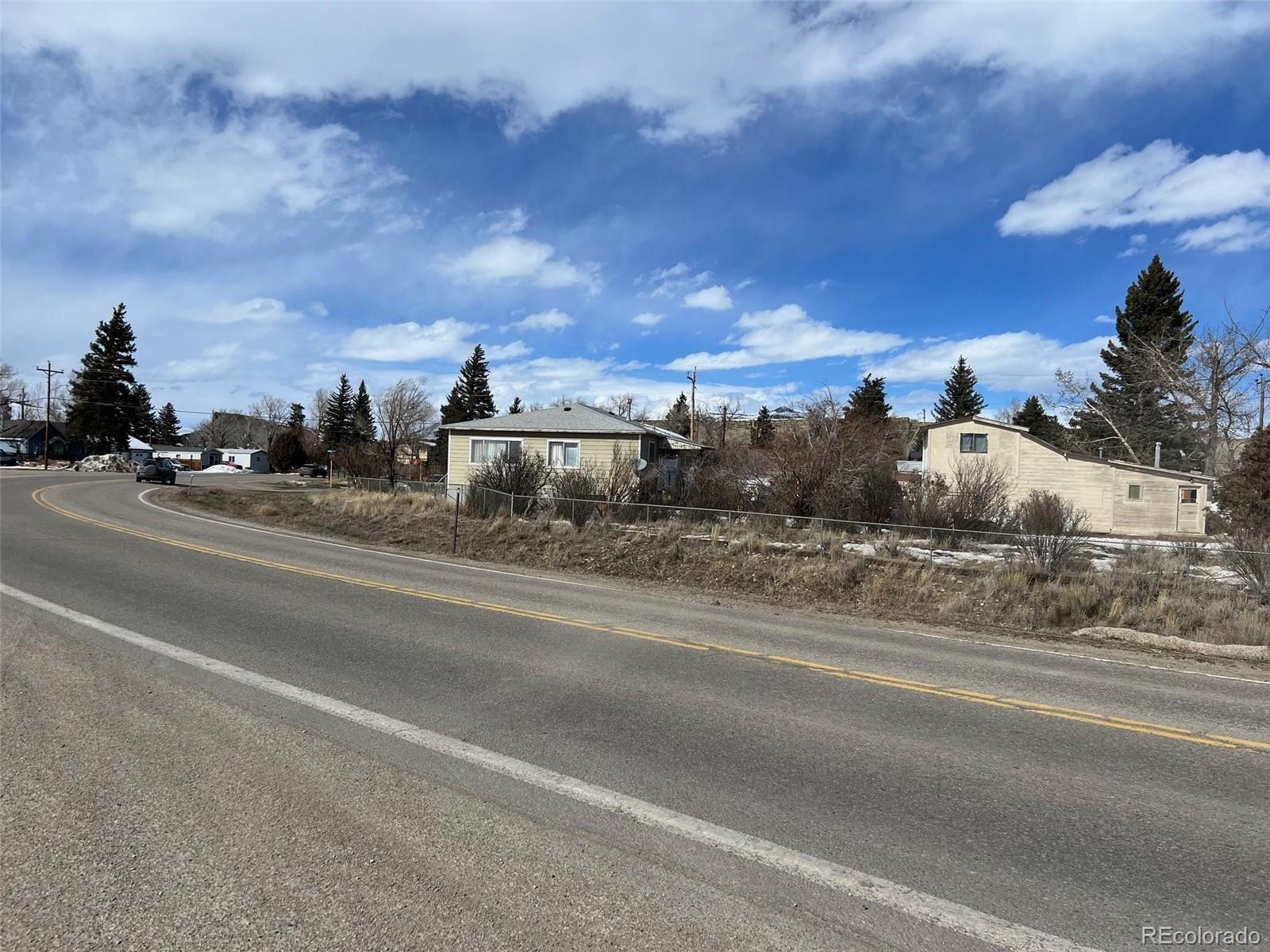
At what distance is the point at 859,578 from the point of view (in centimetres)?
1405

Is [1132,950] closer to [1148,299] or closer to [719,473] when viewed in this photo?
[719,473]

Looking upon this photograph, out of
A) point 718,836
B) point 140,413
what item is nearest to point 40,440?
point 140,413

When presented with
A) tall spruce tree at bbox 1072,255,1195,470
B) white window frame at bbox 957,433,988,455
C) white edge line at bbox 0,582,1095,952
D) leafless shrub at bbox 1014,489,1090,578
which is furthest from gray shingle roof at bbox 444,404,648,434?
tall spruce tree at bbox 1072,255,1195,470

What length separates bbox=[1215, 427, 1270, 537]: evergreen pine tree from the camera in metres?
26.5

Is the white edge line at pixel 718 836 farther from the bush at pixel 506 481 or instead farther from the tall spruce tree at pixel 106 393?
the tall spruce tree at pixel 106 393

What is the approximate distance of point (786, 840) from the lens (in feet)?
12.1

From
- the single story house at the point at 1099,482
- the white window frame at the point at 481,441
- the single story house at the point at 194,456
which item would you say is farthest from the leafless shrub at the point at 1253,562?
the single story house at the point at 194,456

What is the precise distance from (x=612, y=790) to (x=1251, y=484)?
33588mm

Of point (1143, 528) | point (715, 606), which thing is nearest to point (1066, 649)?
point (715, 606)

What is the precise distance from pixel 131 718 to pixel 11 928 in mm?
2551

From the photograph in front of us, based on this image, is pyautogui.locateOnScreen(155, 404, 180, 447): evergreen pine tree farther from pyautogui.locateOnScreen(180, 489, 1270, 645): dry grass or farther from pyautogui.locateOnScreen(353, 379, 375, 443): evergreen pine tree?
pyautogui.locateOnScreen(180, 489, 1270, 645): dry grass

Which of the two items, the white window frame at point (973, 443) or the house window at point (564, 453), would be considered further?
the white window frame at point (973, 443)

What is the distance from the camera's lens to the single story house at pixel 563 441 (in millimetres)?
28422

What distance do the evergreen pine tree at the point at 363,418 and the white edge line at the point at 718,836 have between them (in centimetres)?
5087
